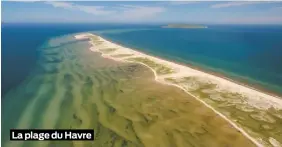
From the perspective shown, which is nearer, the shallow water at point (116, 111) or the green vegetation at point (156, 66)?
the shallow water at point (116, 111)

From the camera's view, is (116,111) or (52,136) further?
(116,111)

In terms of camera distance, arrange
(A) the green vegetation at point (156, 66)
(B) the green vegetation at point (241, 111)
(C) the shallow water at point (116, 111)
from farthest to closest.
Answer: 1. (A) the green vegetation at point (156, 66)
2. (B) the green vegetation at point (241, 111)
3. (C) the shallow water at point (116, 111)

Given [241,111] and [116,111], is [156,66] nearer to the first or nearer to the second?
[116,111]

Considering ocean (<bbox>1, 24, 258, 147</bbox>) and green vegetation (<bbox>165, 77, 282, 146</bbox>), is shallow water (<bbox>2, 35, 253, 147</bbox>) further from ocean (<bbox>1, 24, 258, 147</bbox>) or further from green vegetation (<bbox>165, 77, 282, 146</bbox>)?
green vegetation (<bbox>165, 77, 282, 146</bbox>)

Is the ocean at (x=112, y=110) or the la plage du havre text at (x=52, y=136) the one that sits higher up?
the ocean at (x=112, y=110)

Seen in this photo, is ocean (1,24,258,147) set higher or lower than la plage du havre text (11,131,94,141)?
higher

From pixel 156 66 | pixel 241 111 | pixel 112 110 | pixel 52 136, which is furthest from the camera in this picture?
pixel 156 66

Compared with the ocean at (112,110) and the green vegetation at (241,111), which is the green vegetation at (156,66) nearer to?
the ocean at (112,110)

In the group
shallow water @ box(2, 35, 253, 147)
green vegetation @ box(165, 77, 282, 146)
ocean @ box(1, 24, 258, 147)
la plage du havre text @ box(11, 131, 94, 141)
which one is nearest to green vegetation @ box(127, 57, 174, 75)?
ocean @ box(1, 24, 258, 147)

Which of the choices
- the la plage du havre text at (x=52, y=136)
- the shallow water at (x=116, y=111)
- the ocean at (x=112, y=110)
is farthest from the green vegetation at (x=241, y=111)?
the la plage du havre text at (x=52, y=136)

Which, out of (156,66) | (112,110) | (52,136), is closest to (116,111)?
(112,110)
